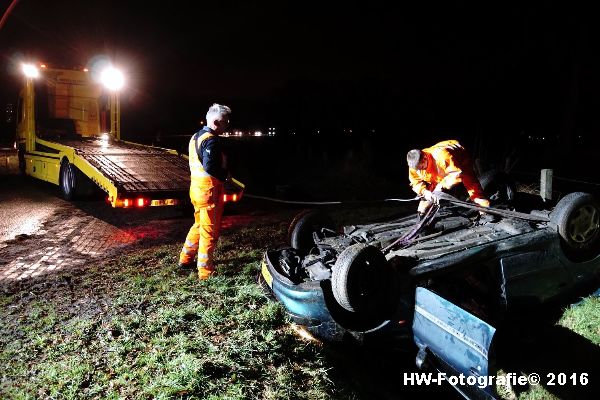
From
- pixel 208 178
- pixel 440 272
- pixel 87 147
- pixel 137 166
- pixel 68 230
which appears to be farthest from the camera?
pixel 87 147

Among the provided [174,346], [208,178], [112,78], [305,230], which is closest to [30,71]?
[112,78]

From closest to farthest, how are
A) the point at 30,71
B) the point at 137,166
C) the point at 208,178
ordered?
the point at 208,178, the point at 137,166, the point at 30,71

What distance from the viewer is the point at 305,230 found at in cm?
483

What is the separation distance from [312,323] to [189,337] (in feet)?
3.33

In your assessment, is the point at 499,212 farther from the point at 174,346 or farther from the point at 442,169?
the point at 174,346

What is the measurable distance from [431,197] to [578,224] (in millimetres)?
1409

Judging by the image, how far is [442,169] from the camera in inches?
193

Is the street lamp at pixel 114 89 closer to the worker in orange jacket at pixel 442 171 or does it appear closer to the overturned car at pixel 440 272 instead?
the overturned car at pixel 440 272

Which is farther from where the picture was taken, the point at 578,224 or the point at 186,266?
the point at 186,266

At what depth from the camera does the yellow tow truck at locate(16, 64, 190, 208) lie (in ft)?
24.3

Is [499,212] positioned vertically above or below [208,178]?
below

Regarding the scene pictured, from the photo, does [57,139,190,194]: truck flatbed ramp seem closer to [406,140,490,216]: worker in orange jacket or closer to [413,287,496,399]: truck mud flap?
[406,140,490,216]: worker in orange jacket

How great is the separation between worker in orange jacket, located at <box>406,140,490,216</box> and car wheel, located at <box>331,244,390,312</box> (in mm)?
1369

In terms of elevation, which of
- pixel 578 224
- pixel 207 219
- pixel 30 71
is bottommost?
pixel 207 219
